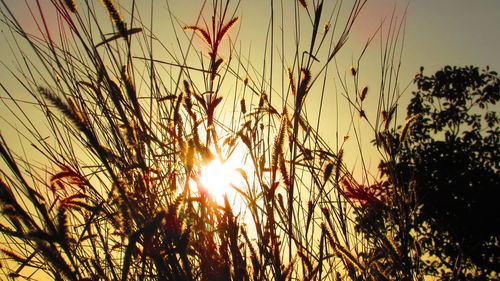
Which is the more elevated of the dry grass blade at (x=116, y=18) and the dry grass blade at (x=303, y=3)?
the dry grass blade at (x=303, y=3)

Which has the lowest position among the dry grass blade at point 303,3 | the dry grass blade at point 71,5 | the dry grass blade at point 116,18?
the dry grass blade at point 116,18

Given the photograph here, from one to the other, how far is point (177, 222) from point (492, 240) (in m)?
8.38

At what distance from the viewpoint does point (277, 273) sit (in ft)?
2.82

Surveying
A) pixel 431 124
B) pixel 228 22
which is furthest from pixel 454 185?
pixel 228 22

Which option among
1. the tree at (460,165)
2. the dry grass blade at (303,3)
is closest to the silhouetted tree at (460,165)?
the tree at (460,165)

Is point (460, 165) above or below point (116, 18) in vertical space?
above

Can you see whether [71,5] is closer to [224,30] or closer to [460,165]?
[224,30]

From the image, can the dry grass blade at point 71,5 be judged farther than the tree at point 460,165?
No

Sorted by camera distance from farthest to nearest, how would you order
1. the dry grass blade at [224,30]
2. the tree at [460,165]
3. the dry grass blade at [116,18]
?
the tree at [460,165] → the dry grass blade at [224,30] → the dry grass blade at [116,18]

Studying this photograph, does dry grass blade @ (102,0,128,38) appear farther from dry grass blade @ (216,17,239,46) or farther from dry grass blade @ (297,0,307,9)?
dry grass blade @ (297,0,307,9)

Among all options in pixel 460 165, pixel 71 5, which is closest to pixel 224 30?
pixel 71 5

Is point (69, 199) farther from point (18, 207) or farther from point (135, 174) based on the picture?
point (18, 207)

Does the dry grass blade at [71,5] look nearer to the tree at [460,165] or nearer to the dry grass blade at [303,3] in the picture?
the dry grass blade at [303,3]

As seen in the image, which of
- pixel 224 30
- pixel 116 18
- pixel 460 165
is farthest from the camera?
pixel 460 165
